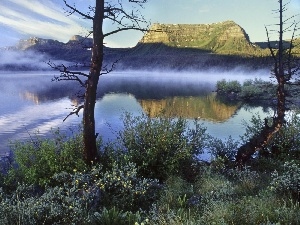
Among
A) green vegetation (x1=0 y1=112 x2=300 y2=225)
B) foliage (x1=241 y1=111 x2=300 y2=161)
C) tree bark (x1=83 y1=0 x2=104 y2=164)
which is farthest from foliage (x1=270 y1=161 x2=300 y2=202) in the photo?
foliage (x1=241 y1=111 x2=300 y2=161)

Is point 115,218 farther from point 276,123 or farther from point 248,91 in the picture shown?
point 248,91

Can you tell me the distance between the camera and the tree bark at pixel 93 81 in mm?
12062

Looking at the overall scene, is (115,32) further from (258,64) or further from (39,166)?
(258,64)

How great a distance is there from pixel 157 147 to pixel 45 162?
4232 millimetres

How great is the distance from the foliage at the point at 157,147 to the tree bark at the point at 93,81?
147 centimetres

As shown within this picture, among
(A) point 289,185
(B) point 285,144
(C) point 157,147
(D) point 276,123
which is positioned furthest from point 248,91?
(A) point 289,185

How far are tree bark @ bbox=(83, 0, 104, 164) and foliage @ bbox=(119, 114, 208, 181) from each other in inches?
A: 58.0

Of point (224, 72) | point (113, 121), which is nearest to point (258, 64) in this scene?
point (224, 72)

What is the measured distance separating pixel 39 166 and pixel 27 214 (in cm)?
435

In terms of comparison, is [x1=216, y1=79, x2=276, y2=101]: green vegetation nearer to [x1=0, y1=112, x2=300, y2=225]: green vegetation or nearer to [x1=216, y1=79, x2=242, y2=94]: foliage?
[x1=216, y1=79, x2=242, y2=94]: foliage

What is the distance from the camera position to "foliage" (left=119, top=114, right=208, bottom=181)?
43.1 feet

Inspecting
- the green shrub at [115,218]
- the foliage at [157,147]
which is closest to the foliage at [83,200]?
the green shrub at [115,218]

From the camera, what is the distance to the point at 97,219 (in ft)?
27.5

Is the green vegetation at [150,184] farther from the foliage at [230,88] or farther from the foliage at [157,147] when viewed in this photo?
the foliage at [230,88]
